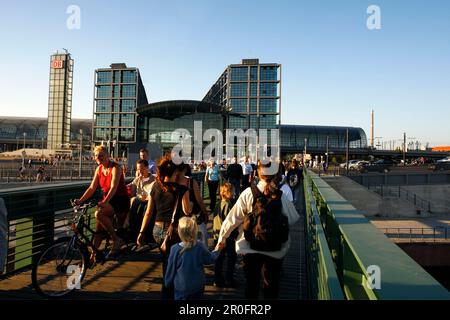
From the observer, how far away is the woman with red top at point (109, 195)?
5316 mm

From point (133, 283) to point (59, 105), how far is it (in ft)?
312

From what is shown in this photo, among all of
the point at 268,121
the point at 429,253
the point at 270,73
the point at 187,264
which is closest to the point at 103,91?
the point at 270,73

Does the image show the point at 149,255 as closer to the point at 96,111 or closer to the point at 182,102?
the point at 182,102

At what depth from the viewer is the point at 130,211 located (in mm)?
6078

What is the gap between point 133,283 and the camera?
515cm

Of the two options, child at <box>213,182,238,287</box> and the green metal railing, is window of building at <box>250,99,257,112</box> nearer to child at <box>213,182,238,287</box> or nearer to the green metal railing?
child at <box>213,182,238,287</box>

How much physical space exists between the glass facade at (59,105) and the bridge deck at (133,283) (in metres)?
93.4

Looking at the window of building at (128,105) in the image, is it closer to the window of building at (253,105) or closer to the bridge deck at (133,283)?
the window of building at (253,105)

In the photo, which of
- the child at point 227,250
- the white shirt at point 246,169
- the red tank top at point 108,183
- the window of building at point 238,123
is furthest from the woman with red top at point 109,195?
the window of building at point 238,123

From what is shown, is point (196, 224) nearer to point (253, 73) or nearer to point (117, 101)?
point (253, 73)

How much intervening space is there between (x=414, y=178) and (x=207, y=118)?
42.4 m

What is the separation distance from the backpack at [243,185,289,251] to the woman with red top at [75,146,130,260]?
8.14ft
